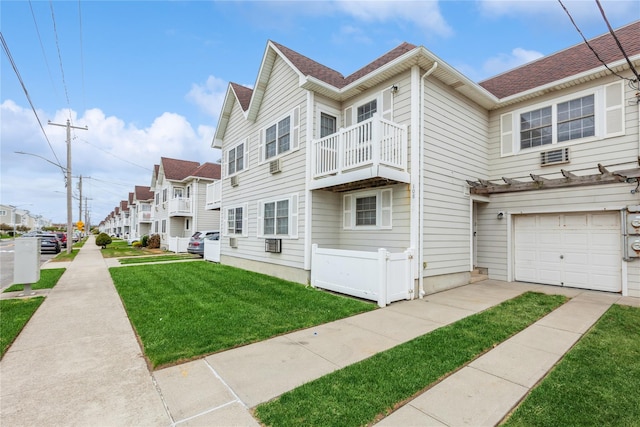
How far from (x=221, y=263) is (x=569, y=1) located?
14264mm

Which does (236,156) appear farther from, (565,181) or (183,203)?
(183,203)

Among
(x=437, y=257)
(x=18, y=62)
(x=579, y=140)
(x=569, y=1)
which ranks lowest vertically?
(x=437, y=257)

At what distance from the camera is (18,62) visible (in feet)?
27.1

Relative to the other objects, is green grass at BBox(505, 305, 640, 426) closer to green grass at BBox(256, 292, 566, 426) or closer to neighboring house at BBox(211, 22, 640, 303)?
green grass at BBox(256, 292, 566, 426)

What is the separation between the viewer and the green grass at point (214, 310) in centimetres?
459

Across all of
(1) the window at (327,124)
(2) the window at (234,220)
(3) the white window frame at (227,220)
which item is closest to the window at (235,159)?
(3) the white window frame at (227,220)

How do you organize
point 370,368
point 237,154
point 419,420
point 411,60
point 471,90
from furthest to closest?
point 237,154 < point 471,90 < point 411,60 < point 370,368 < point 419,420

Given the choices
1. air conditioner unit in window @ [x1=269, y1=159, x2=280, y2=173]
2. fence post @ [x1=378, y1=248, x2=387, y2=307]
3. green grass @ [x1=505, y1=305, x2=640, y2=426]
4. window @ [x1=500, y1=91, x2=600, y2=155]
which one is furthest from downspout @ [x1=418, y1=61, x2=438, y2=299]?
air conditioner unit in window @ [x1=269, y1=159, x2=280, y2=173]

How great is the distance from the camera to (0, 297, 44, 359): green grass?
475cm

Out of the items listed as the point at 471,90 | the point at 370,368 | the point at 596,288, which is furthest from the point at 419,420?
the point at 471,90

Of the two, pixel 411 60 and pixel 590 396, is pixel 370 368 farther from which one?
pixel 411 60

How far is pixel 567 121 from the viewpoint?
8.62 meters

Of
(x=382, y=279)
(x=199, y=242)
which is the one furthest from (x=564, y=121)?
(x=199, y=242)

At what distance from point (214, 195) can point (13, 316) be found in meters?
10.7
